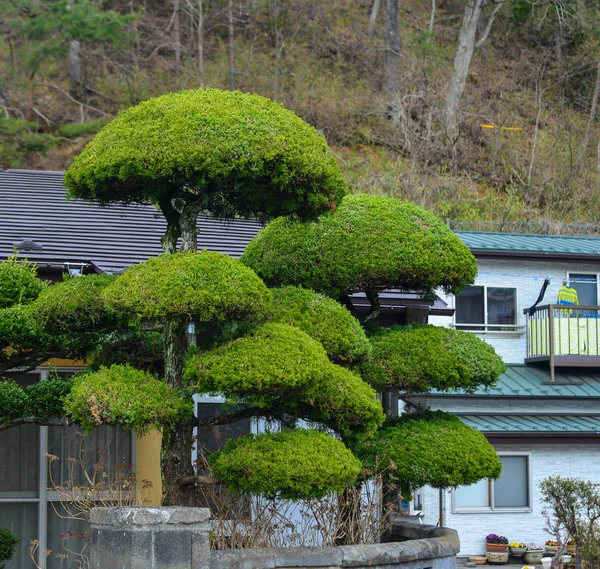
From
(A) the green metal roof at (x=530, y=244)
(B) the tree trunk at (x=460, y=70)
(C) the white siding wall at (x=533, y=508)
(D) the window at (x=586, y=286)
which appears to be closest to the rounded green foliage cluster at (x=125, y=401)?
(C) the white siding wall at (x=533, y=508)

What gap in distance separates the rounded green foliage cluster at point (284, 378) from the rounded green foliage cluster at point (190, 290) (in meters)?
0.29

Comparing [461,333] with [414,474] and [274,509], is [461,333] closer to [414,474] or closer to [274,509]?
[414,474]

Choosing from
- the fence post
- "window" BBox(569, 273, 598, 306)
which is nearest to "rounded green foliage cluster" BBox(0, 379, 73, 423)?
the fence post

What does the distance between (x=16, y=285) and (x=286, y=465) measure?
2880 millimetres

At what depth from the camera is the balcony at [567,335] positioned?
58.1 ft

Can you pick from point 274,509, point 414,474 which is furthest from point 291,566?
point 414,474

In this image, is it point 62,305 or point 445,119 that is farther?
point 445,119

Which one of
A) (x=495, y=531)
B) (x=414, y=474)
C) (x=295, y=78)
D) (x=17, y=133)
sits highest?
(x=295, y=78)

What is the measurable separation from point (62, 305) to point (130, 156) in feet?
4.25

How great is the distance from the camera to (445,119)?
29828 mm

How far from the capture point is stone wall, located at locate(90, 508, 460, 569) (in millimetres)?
6516

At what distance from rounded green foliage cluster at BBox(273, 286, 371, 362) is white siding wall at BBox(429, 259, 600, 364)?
10747 millimetres

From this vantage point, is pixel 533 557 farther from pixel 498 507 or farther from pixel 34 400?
pixel 34 400

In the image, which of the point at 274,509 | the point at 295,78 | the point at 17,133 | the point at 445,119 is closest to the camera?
the point at 274,509
